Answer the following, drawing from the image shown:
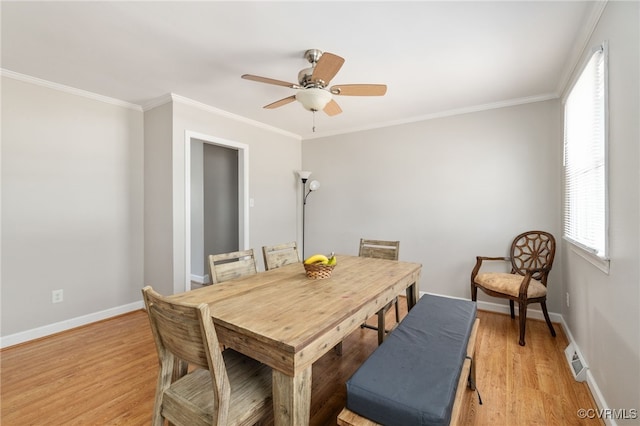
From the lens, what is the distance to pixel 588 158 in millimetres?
2004

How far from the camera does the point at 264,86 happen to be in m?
2.77

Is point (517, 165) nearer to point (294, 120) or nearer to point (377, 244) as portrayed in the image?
point (377, 244)

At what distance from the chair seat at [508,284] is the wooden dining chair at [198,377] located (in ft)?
7.90

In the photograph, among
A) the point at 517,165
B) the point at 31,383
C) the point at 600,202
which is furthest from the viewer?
the point at 517,165

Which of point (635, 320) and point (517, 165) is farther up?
point (517, 165)

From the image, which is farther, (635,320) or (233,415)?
(635,320)

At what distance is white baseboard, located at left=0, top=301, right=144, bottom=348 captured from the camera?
2.57 meters

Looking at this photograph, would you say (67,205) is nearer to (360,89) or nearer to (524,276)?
(360,89)

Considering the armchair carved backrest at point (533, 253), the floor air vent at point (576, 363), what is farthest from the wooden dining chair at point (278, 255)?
the armchair carved backrest at point (533, 253)

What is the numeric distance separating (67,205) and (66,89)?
1.17 metres

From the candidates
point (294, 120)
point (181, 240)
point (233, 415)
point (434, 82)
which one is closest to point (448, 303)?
point (233, 415)

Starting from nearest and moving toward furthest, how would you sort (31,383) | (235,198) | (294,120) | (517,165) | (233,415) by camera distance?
(233,415)
(31,383)
(517,165)
(294,120)
(235,198)

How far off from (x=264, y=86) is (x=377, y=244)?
1956mm

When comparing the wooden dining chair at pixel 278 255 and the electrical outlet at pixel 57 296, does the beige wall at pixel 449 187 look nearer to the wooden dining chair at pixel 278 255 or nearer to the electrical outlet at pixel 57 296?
the wooden dining chair at pixel 278 255
